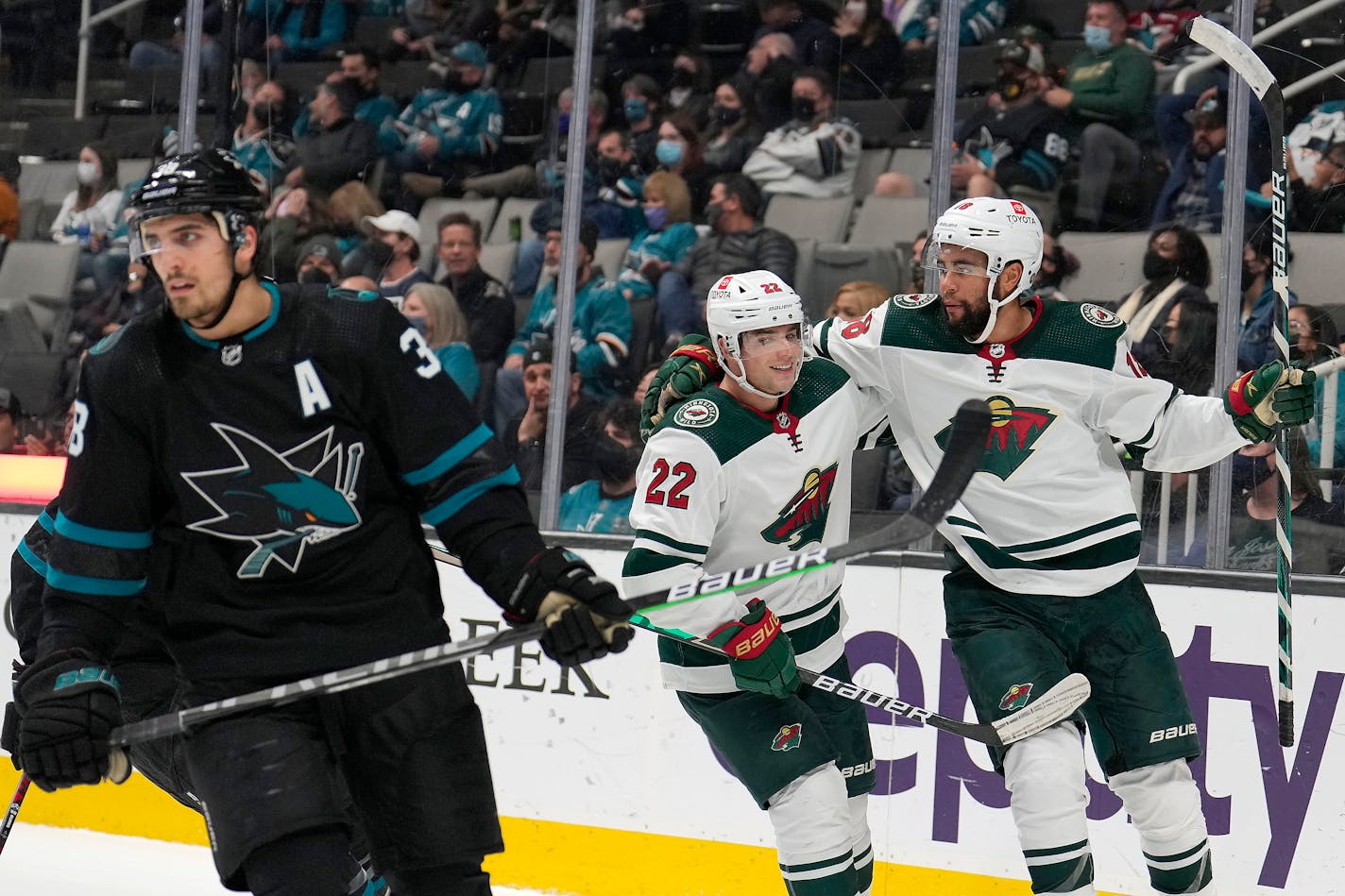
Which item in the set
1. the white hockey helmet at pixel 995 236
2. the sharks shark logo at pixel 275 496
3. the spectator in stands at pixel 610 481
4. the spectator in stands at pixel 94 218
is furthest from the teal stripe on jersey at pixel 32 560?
the spectator in stands at pixel 94 218

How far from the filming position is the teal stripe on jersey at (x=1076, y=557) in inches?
113

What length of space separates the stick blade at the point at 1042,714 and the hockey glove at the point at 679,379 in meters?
0.81

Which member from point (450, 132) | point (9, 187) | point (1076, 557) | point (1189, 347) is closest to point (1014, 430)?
point (1076, 557)

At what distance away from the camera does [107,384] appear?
81.7 inches

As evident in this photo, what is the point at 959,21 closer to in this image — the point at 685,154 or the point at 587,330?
the point at 685,154

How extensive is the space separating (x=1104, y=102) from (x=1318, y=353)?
98 cm

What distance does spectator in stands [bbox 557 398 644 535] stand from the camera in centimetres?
421

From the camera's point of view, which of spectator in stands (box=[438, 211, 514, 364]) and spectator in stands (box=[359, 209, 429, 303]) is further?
spectator in stands (box=[359, 209, 429, 303])

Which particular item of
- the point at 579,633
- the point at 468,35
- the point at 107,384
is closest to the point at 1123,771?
the point at 579,633

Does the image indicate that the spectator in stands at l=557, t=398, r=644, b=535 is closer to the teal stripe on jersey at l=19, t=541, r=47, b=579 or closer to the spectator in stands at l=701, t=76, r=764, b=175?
the spectator in stands at l=701, t=76, r=764, b=175

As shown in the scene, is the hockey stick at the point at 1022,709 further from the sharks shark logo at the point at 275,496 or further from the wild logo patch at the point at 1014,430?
the sharks shark logo at the point at 275,496

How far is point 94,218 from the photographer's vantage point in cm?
511

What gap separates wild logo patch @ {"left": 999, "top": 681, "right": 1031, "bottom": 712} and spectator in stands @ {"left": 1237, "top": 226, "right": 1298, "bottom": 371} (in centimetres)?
129

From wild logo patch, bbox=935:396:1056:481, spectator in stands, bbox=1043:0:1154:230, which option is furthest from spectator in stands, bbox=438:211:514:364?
wild logo patch, bbox=935:396:1056:481
